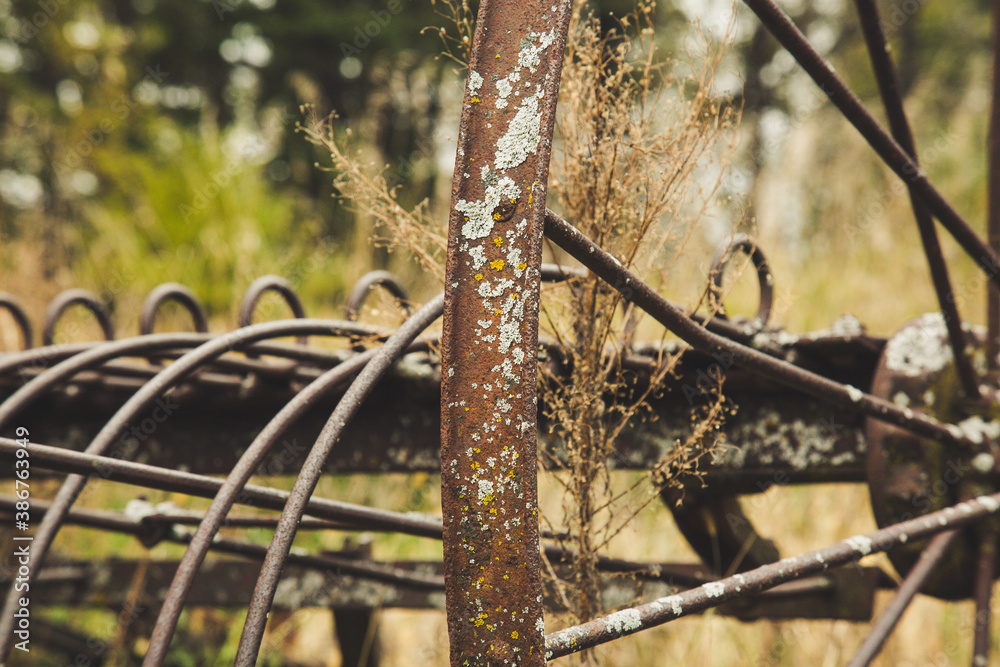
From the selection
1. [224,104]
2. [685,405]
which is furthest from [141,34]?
[685,405]

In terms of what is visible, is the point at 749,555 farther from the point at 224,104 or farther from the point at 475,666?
the point at 224,104

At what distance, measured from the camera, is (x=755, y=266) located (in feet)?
4.06

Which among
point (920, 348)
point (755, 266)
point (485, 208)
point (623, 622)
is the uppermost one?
point (755, 266)

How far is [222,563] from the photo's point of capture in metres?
2.10

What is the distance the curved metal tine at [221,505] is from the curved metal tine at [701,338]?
44 cm

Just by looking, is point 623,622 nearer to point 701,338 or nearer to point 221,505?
point 701,338

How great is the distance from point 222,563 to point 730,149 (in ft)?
6.39

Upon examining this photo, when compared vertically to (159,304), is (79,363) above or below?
below

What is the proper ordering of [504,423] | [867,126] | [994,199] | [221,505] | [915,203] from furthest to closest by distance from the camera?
1. [994,199]
2. [915,203]
3. [867,126]
4. [221,505]
5. [504,423]

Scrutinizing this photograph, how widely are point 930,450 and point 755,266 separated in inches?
22.1

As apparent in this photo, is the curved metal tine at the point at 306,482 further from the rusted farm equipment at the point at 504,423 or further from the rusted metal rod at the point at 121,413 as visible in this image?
the rusted metal rod at the point at 121,413

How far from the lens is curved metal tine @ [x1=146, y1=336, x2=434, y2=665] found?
0.84m

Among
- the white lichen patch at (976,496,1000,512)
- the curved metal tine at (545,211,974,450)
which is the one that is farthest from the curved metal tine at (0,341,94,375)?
the white lichen patch at (976,496,1000,512)

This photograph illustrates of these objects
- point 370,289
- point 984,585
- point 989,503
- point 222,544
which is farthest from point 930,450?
point 222,544
